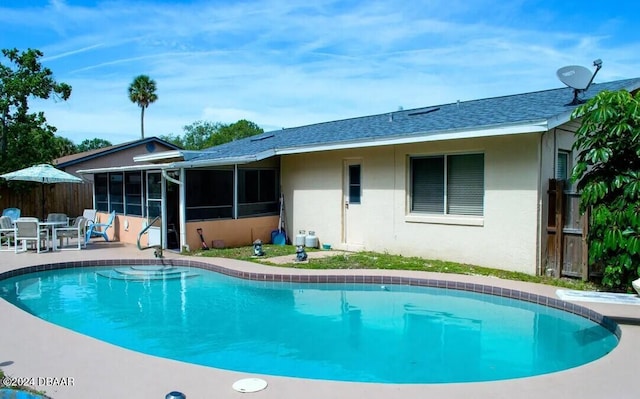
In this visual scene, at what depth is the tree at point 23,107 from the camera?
17750 mm

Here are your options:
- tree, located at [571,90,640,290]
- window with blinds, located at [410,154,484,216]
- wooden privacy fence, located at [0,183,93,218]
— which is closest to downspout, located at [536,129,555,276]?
tree, located at [571,90,640,290]

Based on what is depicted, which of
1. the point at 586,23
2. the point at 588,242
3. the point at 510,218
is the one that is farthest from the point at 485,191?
the point at 586,23

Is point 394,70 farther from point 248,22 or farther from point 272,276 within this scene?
point 272,276

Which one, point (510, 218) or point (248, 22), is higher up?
→ point (248, 22)

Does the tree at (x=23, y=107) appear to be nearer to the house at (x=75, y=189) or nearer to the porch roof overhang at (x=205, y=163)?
the house at (x=75, y=189)

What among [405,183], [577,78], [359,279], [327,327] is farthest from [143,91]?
[327,327]

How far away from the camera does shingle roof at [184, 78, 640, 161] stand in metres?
9.09

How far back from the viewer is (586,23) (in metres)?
14.1

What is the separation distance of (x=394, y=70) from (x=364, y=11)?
781 cm

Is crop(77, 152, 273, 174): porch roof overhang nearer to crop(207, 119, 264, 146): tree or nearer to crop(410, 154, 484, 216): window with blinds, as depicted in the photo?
crop(410, 154, 484, 216): window with blinds

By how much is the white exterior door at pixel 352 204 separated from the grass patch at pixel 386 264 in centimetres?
75

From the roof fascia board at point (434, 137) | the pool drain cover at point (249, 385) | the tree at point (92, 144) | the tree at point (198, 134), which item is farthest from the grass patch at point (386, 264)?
the tree at point (92, 144)

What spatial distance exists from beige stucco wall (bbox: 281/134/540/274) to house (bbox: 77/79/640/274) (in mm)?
26

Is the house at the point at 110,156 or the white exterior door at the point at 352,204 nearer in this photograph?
the white exterior door at the point at 352,204
